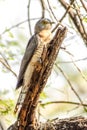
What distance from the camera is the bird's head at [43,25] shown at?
6.50 metres

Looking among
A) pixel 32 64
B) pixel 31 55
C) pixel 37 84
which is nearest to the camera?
pixel 37 84

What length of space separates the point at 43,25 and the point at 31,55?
2.35ft

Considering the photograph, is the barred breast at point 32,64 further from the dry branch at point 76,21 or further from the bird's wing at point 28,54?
the dry branch at point 76,21

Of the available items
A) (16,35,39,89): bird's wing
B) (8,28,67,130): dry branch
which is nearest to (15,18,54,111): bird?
(16,35,39,89): bird's wing

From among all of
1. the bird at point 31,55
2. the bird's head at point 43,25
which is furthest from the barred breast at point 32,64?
the bird's head at point 43,25

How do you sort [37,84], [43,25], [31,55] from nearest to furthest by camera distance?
[37,84] → [31,55] → [43,25]

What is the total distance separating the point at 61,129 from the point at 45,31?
1.23 meters

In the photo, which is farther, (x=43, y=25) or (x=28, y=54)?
(x=43, y=25)

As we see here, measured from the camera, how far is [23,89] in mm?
5609

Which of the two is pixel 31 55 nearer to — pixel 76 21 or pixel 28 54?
pixel 28 54

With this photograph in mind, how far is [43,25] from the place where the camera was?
660 cm

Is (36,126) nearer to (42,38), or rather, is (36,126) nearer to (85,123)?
(85,123)

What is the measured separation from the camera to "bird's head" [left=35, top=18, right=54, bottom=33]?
650 cm

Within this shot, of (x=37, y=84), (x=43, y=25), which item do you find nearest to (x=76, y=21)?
(x=43, y=25)
